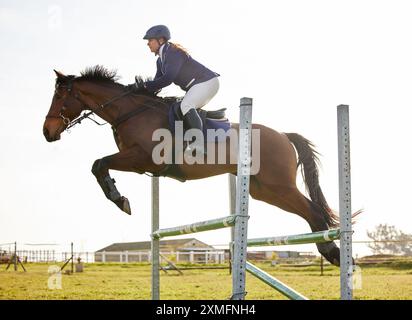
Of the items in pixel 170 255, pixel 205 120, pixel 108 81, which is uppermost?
pixel 108 81

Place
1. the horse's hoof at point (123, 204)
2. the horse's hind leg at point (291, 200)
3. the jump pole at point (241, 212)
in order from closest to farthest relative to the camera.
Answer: the jump pole at point (241, 212)
the horse's hoof at point (123, 204)
the horse's hind leg at point (291, 200)

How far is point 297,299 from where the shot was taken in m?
3.66

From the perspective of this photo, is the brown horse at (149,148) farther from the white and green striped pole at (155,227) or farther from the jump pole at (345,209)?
the jump pole at (345,209)

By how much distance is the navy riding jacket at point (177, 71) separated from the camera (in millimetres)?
4949

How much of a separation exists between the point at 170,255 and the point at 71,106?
3170 centimetres

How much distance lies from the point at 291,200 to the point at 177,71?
5.22 feet

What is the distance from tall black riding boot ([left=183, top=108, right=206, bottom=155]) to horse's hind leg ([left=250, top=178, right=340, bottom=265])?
678mm

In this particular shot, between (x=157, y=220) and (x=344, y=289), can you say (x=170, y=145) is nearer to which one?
(x=157, y=220)

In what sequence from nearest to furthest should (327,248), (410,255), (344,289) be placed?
(344,289) < (327,248) < (410,255)

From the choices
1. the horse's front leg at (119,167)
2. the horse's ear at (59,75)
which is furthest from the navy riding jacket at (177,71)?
the horse's ear at (59,75)

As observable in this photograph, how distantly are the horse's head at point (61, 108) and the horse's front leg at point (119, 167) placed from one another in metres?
0.76

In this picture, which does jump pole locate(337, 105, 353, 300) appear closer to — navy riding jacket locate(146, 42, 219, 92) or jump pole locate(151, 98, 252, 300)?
jump pole locate(151, 98, 252, 300)
